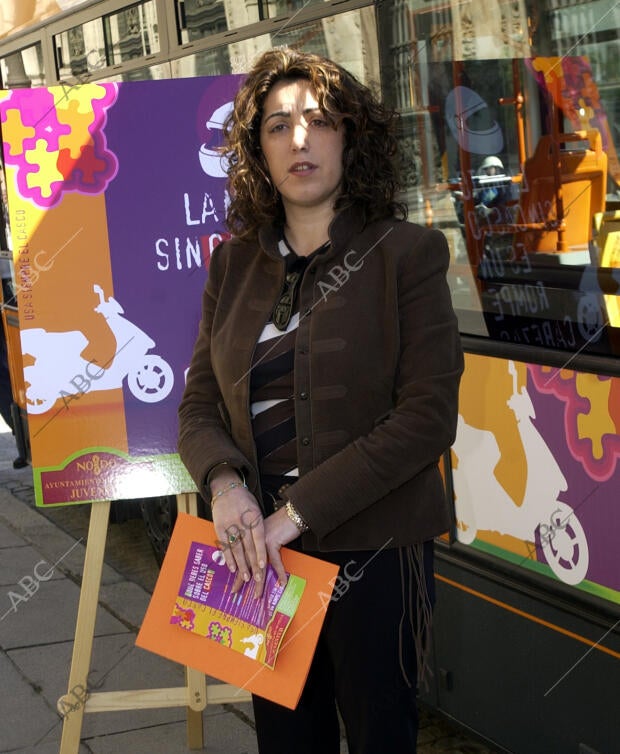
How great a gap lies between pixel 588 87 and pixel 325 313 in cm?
93

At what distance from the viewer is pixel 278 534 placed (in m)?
1.88

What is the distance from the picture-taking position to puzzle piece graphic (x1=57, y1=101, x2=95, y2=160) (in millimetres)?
2734

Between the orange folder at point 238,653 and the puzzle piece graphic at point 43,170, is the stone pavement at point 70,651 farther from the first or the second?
the puzzle piece graphic at point 43,170

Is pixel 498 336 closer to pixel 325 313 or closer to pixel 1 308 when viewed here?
pixel 325 313

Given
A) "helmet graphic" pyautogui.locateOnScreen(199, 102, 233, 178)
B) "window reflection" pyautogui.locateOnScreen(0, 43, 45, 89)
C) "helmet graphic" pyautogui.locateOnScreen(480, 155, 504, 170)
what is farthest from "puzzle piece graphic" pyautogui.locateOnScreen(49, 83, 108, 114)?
"window reflection" pyautogui.locateOnScreen(0, 43, 45, 89)

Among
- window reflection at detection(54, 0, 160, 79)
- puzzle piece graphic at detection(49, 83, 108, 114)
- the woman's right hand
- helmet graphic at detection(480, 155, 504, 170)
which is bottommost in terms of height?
the woman's right hand

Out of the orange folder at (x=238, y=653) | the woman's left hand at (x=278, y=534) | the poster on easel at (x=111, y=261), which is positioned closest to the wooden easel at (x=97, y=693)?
the poster on easel at (x=111, y=261)

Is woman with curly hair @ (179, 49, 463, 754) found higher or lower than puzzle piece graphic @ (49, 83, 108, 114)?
lower

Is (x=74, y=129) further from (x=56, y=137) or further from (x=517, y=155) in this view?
(x=517, y=155)

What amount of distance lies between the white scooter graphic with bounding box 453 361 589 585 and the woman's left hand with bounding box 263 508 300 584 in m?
0.94

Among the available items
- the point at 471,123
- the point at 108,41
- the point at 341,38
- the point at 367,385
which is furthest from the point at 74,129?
the point at 108,41

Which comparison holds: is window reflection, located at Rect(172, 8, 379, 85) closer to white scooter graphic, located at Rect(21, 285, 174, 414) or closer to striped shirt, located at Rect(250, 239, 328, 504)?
white scooter graphic, located at Rect(21, 285, 174, 414)

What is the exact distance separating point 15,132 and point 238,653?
1.45 meters

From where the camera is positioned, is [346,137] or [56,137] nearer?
[346,137]
